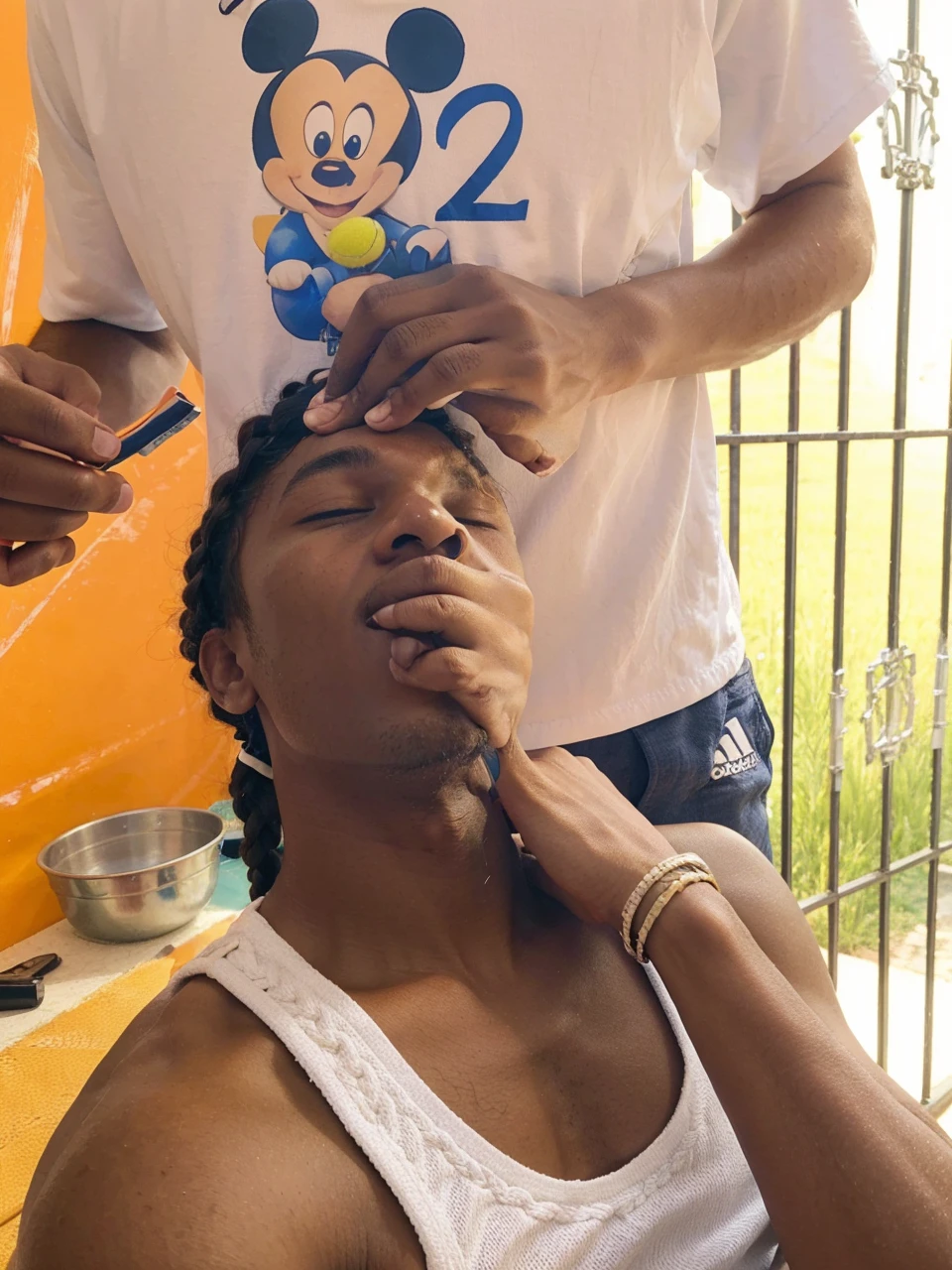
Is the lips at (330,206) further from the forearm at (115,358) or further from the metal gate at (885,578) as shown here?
the metal gate at (885,578)

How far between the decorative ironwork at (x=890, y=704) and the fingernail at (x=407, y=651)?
2.24 meters

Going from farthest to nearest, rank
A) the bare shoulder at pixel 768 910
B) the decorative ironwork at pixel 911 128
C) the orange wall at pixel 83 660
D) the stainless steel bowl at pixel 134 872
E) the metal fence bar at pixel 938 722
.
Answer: the metal fence bar at pixel 938 722
the decorative ironwork at pixel 911 128
the orange wall at pixel 83 660
the stainless steel bowl at pixel 134 872
the bare shoulder at pixel 768 910

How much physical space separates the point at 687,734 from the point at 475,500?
0.42 m

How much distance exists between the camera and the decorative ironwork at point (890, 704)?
298cm

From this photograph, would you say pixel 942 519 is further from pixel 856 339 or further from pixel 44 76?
pixel 44 76

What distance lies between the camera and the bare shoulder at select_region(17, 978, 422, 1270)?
793 millimetres

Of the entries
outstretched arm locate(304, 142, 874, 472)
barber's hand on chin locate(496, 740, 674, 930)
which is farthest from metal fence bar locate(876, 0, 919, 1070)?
barber's hand on chin locate(496, 740, 674, 930)

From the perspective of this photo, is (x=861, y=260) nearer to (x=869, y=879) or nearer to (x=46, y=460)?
(x=46, y=460)

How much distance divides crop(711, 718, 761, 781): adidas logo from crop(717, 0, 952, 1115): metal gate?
43.5 inches

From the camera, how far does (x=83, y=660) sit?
2783 millimetres

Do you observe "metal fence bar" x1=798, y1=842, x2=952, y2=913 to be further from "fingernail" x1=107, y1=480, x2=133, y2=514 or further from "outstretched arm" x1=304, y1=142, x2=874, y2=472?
"fingernail" x1=107, y1=480, x2=133, y2=514

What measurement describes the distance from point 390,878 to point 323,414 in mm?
518

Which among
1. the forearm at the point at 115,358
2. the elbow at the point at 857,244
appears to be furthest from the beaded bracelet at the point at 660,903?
the forearm at the point at 115,358

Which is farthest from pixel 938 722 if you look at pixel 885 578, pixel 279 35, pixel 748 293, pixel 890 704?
pixel 279 35
